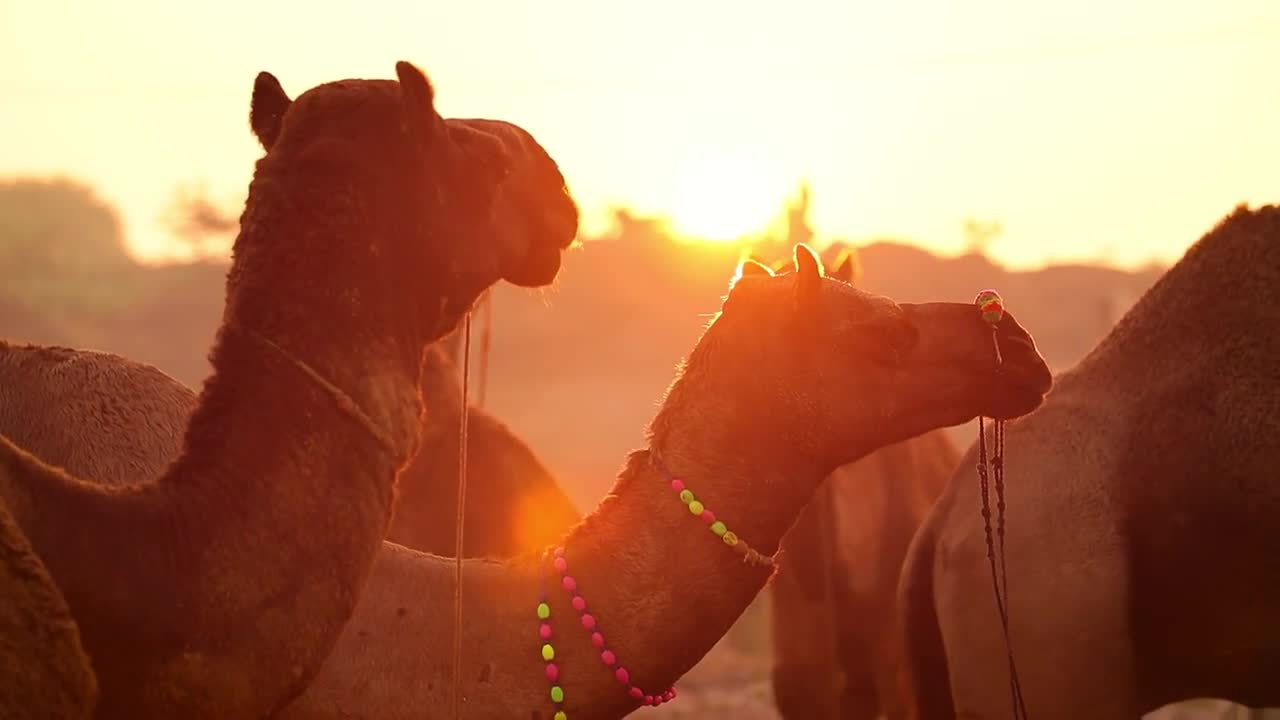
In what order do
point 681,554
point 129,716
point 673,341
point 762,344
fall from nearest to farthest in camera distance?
point 129,716 → point 681,554 → point 762,344 → point 673,341

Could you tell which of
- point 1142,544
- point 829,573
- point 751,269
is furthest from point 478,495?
point 1142,544

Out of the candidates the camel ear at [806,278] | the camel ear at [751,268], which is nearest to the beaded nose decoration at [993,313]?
the camel ear at [806,278]

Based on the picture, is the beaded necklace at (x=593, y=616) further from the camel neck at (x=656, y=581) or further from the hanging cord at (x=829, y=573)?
the hanging cord at (x=829, y=573)

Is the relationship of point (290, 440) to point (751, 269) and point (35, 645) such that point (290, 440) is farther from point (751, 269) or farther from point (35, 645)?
point (751, 269)

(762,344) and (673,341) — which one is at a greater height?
(673,341)

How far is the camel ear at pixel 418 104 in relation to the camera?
3.16 m

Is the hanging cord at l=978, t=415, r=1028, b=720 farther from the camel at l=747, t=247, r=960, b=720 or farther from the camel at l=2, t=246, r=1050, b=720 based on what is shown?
the camel at l=747, t=247, r=960, b=720

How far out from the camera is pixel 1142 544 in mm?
4715

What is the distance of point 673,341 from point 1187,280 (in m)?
37.8

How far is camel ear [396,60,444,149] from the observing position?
316cm

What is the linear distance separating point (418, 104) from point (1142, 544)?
2.82 meters

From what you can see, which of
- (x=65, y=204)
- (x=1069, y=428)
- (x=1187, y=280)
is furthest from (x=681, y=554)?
(x=65, y=204)

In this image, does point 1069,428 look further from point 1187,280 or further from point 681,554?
point 681,554

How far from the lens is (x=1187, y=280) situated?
17.0 feet
